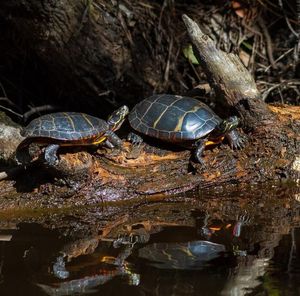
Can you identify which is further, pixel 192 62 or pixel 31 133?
pixel 192 62

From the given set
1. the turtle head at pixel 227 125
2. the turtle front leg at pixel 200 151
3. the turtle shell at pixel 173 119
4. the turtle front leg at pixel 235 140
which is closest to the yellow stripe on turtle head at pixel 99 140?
the turtle shell at pixel 173 119

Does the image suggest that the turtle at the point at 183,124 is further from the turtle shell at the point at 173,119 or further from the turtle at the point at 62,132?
the turtle at the point at 62,132

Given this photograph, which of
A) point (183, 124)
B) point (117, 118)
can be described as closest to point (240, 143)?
point (183, 124)

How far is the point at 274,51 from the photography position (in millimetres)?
6434

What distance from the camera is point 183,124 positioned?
416 cm

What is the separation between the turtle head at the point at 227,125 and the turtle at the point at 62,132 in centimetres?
86

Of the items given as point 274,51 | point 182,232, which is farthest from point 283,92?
point 182,232

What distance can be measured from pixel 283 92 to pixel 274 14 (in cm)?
106

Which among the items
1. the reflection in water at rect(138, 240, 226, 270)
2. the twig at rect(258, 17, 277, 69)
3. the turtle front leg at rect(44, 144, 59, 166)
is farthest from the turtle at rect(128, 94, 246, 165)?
the twig at rect(258, 17, 277, 69)

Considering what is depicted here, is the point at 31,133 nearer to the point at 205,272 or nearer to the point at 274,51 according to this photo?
the point at 205,272

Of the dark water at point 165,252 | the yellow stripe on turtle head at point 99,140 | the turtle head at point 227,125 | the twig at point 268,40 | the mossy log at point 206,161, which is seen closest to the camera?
the dark water at point 165,252

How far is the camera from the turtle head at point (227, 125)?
13.3 feet

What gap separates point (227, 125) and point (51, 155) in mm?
1388

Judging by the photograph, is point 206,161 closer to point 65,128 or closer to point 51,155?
point 65,128
